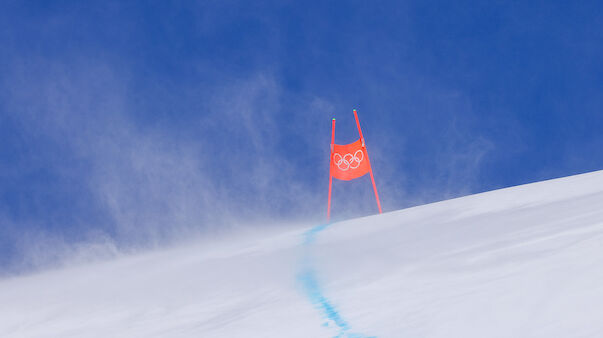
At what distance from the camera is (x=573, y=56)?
14.4 ft

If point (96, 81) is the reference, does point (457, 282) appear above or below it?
below

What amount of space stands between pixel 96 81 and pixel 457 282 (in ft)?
11.6

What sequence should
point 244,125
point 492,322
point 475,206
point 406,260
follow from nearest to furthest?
point 492,322 < point 406,260 < point 475,206 < point 244,125

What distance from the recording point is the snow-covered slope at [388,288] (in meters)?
0.98

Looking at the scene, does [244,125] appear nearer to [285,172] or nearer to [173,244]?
[285,172]

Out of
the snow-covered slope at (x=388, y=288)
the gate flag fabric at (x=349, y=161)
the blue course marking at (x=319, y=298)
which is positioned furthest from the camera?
the gate flag fabric at (x=349, y=161)

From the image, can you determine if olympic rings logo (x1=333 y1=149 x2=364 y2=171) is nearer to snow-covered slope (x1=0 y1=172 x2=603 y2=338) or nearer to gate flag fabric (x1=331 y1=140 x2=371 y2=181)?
gate flag fabric (x1=331 y1=140 x2=371 y2=181)

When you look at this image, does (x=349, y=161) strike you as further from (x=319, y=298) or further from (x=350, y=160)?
(x=319, y=298)

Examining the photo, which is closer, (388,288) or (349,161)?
(388,288)

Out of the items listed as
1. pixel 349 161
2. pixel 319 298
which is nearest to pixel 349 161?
pixel 349 161

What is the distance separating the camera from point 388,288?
51.8 inches

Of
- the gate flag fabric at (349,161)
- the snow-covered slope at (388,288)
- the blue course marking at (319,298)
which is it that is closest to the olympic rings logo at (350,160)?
the gate flag fabric at (349,161)

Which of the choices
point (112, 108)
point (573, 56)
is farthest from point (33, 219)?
point (573, 56)

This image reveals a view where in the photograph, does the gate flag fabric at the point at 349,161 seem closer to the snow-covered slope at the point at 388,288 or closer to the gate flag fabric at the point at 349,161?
the gate flag fabric at the point at 349,161
